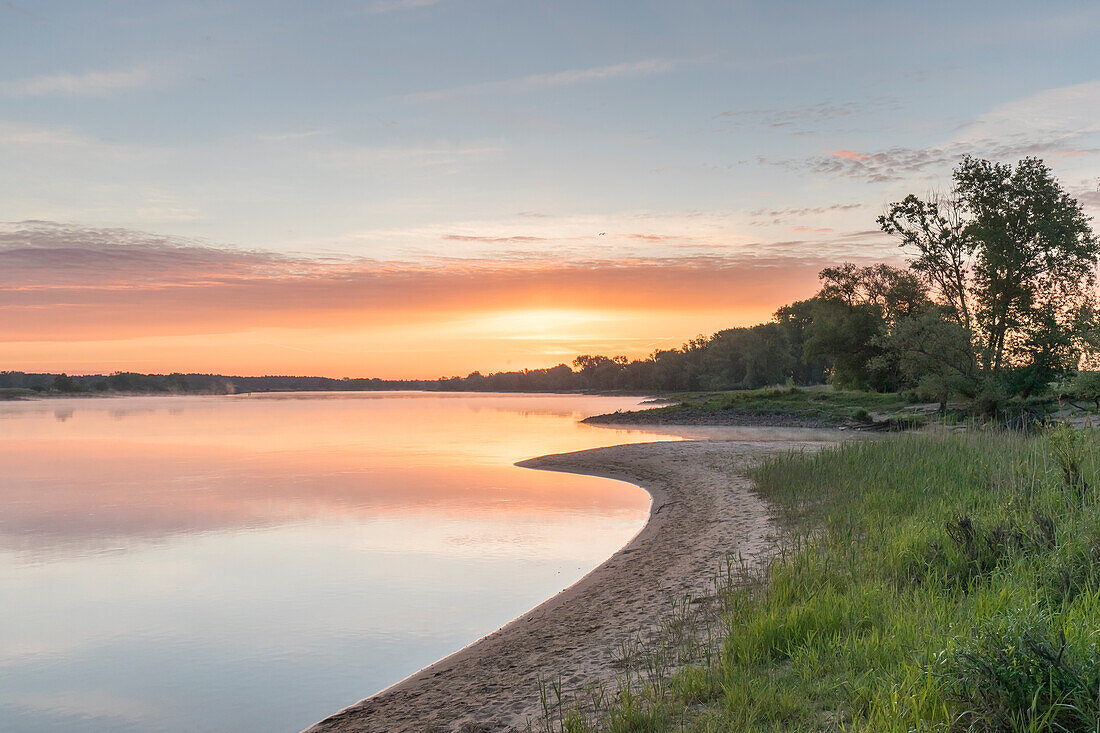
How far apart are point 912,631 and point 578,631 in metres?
4.08

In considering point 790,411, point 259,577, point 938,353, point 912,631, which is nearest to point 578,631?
point 912,631

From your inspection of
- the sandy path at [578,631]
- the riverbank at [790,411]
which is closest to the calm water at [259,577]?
the sandy path at [578,631]

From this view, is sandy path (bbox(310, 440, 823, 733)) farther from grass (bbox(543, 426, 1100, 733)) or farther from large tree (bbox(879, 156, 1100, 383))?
large tree (bbox(879, 156, 1100, 383))

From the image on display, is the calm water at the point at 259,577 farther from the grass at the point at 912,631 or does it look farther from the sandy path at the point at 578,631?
the grass at the point at 912,631

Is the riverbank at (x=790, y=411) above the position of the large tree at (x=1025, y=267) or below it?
below

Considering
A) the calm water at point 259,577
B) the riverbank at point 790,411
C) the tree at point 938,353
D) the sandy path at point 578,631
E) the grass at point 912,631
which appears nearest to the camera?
the grass at point 912,631

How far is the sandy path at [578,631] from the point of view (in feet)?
22.7

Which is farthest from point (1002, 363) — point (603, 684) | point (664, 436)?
point (603, 684)

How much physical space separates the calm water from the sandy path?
29.0 inches

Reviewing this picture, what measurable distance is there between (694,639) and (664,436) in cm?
3849

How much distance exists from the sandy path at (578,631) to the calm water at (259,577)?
737 mm

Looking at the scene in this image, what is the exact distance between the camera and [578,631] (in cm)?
882

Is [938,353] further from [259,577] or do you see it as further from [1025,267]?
[259,577]

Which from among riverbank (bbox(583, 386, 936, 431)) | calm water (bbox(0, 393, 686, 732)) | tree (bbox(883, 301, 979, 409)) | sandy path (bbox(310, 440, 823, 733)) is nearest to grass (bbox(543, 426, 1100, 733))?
sandy path (bbox(310, 440, 823, 733))
